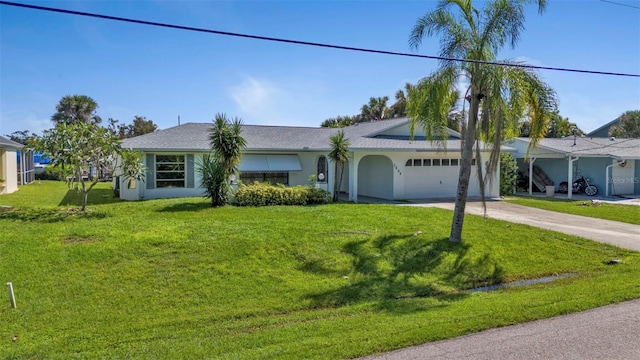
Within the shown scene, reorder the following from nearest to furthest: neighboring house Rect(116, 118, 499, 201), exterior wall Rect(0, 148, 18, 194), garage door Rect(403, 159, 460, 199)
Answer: neighboring house Rect(116, 118, 499, 201)
garage door Rect(403, 159, 460, 199)
exterior wall Rect(0, 148, 18, 194)

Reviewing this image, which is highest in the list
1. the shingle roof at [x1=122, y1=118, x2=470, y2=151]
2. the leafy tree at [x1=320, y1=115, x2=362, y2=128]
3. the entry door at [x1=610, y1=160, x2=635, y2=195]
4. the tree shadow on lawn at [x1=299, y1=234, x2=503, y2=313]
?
the leafy tree at [x1=320, y1=115, x2=362, y2=128]

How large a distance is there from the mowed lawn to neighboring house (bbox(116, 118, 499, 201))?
527cm

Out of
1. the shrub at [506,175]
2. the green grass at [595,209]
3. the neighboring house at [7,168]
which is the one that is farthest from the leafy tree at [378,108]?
the neighboring house at [7,168]

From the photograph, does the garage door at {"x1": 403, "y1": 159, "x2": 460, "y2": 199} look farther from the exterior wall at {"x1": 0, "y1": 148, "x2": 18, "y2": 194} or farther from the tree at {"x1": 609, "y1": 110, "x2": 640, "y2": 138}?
the tree at {"x1": 609, "y1": 110, "x2": 640, "y2": 138}

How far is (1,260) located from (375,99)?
36342 mm

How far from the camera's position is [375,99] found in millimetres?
41438

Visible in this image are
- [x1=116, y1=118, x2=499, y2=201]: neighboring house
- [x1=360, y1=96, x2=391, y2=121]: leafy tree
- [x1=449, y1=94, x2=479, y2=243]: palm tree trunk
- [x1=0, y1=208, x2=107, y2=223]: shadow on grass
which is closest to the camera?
[x1=449, y1=94, x2=479, y2=243]: palm tree trunk

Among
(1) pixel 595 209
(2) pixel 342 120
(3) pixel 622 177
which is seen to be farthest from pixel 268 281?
(2) pixel 342 120

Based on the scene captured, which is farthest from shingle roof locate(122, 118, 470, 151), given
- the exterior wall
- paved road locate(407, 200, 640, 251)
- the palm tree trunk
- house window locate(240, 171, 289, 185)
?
the exterior wall

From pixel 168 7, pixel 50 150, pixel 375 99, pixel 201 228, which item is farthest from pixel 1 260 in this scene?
pixel 375 99

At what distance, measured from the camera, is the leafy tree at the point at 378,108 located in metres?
41.3

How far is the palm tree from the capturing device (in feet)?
34.0

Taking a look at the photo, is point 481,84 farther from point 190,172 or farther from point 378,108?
point 378,108

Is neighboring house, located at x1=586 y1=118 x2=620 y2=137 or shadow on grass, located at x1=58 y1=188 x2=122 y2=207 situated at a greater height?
neighboring house, located at x1=586 y1=118 x2=620 y2=137
